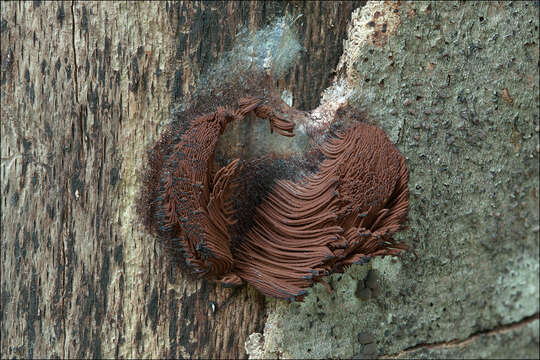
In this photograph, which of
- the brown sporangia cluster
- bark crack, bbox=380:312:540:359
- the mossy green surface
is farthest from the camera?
bark crack, bbox=380:312:540:359

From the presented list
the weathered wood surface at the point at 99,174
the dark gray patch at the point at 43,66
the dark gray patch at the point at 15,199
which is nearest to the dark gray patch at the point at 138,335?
the weathered wood surface at the point at 99,174

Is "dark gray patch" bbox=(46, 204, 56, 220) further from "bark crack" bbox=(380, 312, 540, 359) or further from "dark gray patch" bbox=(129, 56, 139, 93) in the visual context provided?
"bark crack" bbox=(380, 312, 540, 359)

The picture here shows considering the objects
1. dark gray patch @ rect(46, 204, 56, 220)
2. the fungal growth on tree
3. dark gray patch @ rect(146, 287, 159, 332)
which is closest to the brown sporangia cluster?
the fungal growth on tree

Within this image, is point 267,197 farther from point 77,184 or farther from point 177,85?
point 77,184

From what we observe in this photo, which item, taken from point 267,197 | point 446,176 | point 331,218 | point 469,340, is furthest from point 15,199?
point 469,340

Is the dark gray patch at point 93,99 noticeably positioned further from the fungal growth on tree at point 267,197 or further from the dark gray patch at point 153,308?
the dark gray patch at point 153,308

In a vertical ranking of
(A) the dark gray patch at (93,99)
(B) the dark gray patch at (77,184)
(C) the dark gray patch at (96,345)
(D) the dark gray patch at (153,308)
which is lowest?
(C) the dark gray patch at (96,345)
